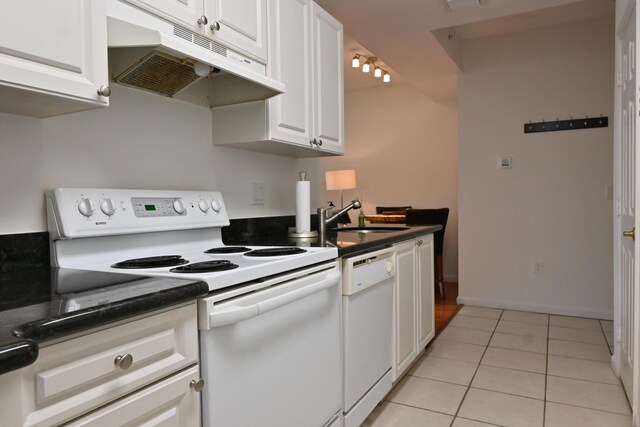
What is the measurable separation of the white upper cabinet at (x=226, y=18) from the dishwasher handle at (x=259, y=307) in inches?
37.3

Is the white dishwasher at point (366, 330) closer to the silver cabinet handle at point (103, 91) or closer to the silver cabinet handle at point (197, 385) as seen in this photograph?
the silver cabinet handle at point (197, 385)

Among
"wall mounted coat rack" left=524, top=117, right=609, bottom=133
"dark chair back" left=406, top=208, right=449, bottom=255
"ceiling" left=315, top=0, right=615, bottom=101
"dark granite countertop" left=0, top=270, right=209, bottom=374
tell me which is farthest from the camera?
"dark chair back" left=406, top=208, right=449, bottom=255

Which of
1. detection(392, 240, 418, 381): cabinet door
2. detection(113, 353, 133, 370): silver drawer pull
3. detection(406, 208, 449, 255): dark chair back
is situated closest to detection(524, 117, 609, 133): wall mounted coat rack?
detection(406, 208, 449, 255): dark chair back

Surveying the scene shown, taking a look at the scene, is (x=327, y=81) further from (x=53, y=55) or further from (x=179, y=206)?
(x=53, y=55)

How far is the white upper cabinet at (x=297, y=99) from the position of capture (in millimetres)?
1871

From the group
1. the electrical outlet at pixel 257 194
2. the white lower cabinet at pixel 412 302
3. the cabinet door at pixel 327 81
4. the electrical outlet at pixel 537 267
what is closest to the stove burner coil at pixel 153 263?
the electrical outlet at pixel 257 194

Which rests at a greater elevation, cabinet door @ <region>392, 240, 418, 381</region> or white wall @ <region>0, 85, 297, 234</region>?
white wall @ <region>0, 85, 297, 234</region>

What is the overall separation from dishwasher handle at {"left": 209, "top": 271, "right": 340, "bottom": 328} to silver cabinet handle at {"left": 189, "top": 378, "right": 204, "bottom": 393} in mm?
126

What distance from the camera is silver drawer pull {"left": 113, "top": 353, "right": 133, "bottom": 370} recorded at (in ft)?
2.62

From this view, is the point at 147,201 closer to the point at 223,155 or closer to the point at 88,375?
the point at 223,155

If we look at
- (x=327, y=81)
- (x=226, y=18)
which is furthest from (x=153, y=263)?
(x=327, y=81)

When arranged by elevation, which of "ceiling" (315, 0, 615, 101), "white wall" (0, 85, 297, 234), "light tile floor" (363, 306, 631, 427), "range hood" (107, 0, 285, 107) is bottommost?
"light tile floor" (363, 306, 631, 427)

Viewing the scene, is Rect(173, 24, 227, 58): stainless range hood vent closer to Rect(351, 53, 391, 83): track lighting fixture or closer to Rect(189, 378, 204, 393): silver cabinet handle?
Rect(189, 378, 204, 393): silver cabinet handle

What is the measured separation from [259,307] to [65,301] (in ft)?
1.52
